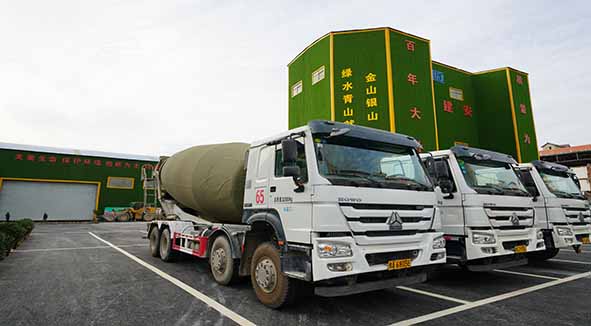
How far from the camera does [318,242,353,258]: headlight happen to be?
150 inches

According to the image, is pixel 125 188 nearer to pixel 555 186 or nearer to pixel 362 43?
pixel 362 43

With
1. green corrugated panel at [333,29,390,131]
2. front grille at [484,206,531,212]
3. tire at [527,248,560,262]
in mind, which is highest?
green corrugated panel at [333,29,390,131]

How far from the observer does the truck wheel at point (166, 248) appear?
27.6 feet

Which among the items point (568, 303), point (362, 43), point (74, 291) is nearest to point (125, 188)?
point (362, 43)

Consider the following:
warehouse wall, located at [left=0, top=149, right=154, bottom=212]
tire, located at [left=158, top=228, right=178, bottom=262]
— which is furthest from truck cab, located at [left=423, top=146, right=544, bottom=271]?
warehouse wall, located at [left=0, top=149, right=154, bottom=212]

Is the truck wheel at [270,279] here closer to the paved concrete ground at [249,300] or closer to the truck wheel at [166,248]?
the paved concrete ground at [249,300]

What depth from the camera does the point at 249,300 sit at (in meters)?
4.98

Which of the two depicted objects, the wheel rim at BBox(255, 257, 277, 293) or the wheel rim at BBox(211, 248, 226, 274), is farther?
the wheel rim at BBox(211, 248, 226, 274)

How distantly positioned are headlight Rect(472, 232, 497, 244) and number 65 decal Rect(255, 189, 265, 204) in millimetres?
3857

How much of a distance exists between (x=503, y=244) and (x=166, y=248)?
8008mm

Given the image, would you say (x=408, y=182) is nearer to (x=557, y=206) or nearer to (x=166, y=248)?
(x=557, y=206)

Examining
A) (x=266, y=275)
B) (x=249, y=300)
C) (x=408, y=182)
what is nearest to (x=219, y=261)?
(x=249, y=300)

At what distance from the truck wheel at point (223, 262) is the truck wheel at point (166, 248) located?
105 inches

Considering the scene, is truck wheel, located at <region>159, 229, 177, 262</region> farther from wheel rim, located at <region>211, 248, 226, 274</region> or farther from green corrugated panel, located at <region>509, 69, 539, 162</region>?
green corrugated panel, located at <region>509, 69, 539, 162</region>
